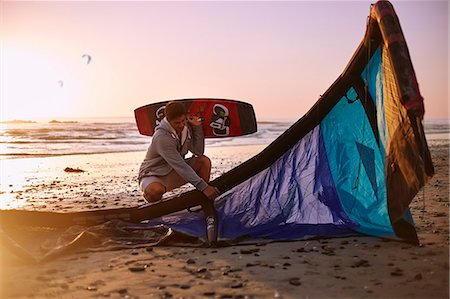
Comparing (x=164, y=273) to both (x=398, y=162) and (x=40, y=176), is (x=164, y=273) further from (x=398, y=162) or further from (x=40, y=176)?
(x=40, y=176)

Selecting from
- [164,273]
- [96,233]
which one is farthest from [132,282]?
[96,233]

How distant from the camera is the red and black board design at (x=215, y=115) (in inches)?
260

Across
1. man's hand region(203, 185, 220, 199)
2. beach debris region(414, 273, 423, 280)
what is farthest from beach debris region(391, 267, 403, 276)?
man's hand region(203, 185, 220, 199)

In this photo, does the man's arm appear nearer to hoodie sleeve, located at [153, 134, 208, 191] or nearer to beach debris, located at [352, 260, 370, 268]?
hoodie sleeve, located at [153, 134, 208, 191]

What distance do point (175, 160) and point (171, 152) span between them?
0.09m

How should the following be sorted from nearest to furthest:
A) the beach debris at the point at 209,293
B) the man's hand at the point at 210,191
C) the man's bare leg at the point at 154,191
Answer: the beach debris at the point at 209,293 < the man's hand at the point at 210,191 < the man's bare leg at the point at 154,191

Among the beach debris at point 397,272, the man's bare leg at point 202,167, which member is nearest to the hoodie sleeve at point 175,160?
the man's bare leg at point 202,167

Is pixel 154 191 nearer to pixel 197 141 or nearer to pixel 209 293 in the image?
pixel 197 141

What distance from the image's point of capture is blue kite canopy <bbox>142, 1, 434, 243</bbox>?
13.6ft

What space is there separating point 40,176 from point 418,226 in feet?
26.4

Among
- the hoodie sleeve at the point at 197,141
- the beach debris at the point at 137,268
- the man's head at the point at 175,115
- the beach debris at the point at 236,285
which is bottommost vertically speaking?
the beach debris at the point at 137,268

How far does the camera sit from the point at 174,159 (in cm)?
523

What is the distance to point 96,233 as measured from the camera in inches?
198

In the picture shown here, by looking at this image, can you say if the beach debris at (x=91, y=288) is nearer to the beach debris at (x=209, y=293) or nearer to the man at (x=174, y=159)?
the beach debris at (x=209, y=293)
